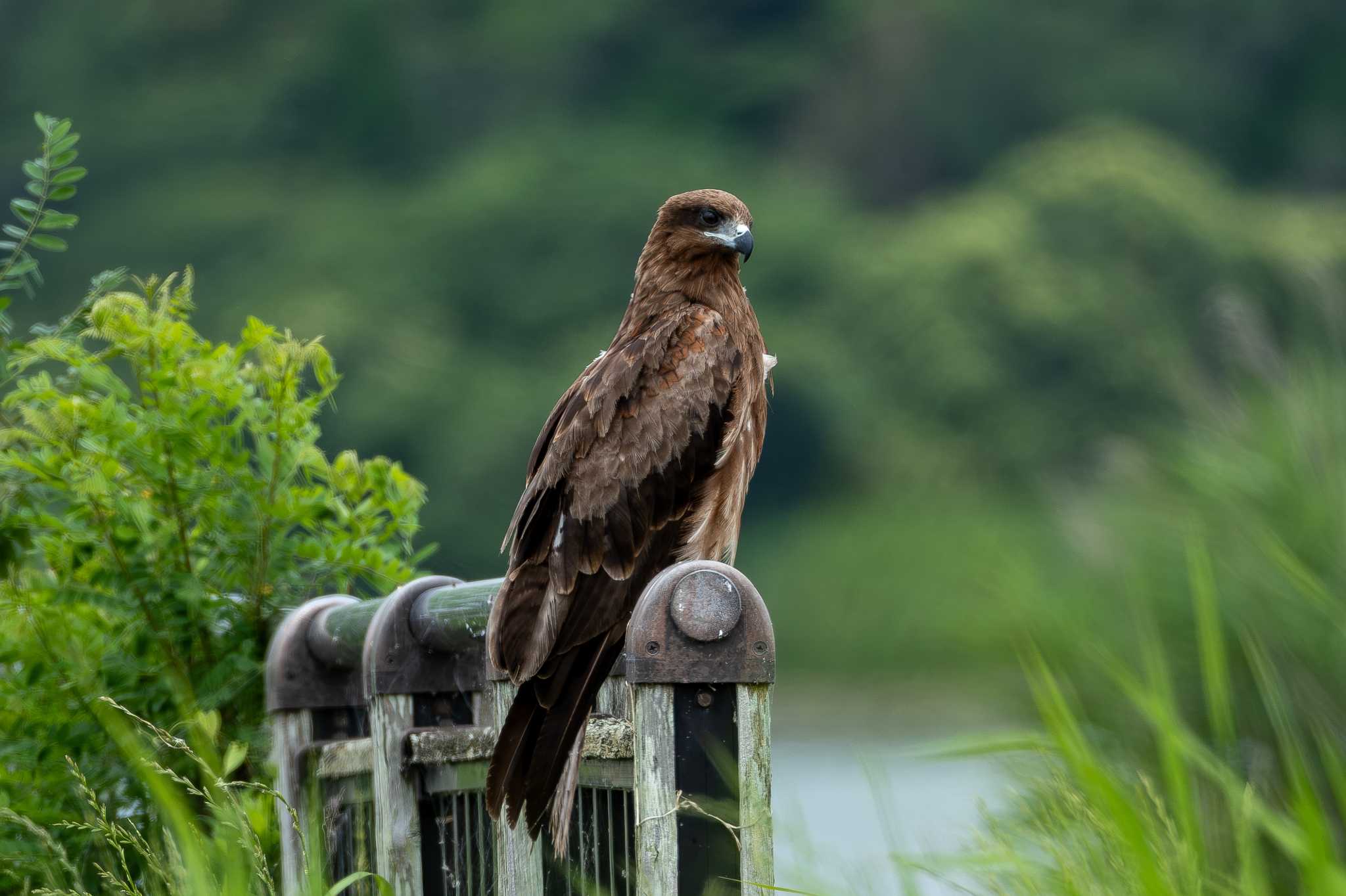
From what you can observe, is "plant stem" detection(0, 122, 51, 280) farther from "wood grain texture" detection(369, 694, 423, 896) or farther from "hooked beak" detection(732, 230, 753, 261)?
"hooked beak" detection(732, 230, 753, 261)

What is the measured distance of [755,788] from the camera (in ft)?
7.86

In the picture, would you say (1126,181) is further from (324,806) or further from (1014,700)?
(324,806)

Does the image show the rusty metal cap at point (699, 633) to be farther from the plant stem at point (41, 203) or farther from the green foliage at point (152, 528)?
the plant stem at point (41, 203)

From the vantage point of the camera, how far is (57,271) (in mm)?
24094

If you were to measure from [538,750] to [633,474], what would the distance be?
0.80 m

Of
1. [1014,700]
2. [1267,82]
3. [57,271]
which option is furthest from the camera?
[1267,82]

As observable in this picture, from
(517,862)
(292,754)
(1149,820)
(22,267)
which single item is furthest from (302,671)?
(1149,820)

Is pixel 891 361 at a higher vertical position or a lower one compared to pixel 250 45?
lower

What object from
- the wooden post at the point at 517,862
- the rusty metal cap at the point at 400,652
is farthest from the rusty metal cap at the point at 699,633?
the rusty metal cap at the point at 400,652

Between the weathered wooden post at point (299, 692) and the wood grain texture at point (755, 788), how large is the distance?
116cm

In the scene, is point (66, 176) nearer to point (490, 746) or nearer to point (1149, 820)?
point (490, 746)

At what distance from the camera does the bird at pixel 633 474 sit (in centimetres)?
291

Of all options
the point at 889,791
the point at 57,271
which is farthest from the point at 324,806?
the point at 57,271

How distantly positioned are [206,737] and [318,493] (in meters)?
0.53
